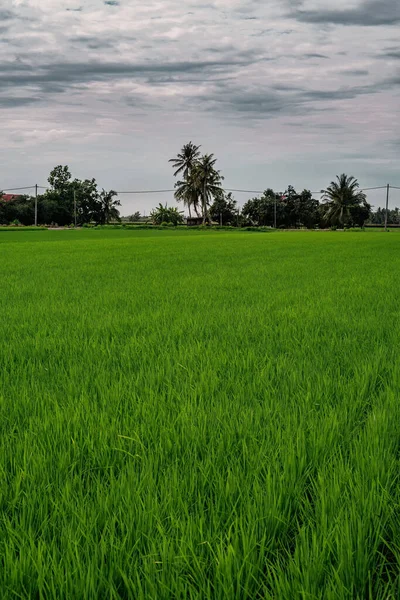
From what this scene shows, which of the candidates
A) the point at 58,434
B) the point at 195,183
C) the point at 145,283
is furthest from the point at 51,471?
the point at 195,183

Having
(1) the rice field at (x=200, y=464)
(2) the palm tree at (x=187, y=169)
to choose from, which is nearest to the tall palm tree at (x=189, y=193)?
(2) the palm tree at (x=187, y=169)

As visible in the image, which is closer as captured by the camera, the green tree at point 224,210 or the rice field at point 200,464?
the rice field at point 200,464

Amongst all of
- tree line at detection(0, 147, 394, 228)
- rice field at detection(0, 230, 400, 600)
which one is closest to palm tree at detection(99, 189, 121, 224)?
Answer: tree line at detection(0, 147, 394, 228)

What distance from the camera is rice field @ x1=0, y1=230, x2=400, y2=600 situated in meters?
1.40

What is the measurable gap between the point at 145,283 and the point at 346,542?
785cm

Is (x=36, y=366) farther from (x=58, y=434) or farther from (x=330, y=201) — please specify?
(x=330, y=201)

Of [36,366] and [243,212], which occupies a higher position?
[243,212]

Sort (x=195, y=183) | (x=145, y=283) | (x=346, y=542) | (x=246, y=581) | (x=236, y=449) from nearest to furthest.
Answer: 1. (x=246, y=581)
2. (x=346, y=542)
3. (x=236, y=449)
4. (x=145, y=283)
5. (x=195, y=183)

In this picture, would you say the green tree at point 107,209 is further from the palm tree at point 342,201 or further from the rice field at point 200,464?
the rice field at point 200,464

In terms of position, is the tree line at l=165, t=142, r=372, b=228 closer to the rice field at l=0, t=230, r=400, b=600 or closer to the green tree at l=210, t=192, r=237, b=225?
the green tree at l=210, t=192, r=237, b=225

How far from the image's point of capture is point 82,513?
164cm

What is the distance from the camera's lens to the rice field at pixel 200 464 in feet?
4.59

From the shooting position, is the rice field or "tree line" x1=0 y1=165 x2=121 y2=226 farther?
"tree line" x1=0 y1=165 x2=121 y2=226

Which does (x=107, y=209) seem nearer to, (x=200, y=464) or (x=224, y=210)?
(x=224, y=210)
